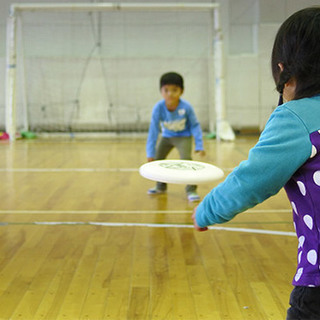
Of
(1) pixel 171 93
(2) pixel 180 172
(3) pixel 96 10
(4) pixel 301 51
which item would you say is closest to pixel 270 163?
(4) pixel 301 51

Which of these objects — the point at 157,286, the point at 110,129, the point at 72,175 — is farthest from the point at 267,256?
the point at 110,129

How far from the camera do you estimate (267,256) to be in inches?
97.7

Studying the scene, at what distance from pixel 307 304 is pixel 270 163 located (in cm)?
30

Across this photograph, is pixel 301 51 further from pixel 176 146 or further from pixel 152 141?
pixel 176 146

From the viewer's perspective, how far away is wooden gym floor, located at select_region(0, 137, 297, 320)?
1922 millimetres

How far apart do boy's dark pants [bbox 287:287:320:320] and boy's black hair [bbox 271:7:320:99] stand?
390 mm

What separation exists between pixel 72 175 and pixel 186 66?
482 cm

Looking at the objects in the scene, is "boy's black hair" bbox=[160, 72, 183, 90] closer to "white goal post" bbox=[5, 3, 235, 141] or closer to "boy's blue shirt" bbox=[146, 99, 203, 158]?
"boy's blue shirt" bbox=[146, 99, 203, 158]

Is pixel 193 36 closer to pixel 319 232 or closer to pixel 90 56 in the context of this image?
pixel 90 56

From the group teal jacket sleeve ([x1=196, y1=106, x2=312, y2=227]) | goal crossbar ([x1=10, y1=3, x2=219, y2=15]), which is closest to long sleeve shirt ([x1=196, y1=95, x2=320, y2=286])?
teal jacket sleeve ([x1=196, y1=106, x2=312, y2=227])

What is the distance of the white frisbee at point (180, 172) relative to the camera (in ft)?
5.80

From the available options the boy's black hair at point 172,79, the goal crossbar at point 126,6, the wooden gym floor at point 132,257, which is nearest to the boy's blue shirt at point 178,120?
the boy's black hair at point 172,79

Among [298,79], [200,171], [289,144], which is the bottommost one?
[200,171]

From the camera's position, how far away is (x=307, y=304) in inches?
38.8
